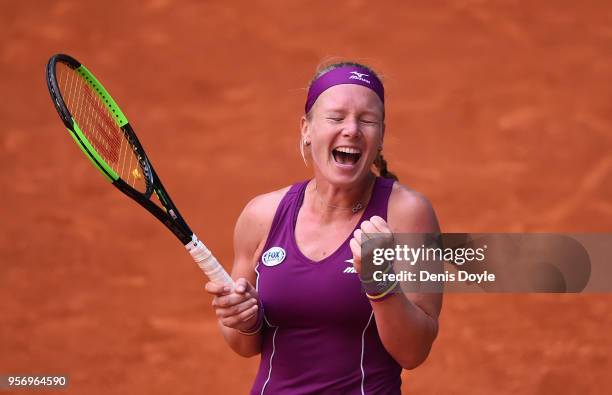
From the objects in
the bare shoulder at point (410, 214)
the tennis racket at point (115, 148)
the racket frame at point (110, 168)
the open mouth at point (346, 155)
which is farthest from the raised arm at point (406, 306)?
the racket frame at point (110, 168)

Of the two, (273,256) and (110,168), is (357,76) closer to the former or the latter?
(273,256)

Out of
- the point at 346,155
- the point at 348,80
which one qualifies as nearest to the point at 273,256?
the point at 346,155

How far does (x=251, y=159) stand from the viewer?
17.2 ft

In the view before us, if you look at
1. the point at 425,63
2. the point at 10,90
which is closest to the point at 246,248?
the point at 425,63

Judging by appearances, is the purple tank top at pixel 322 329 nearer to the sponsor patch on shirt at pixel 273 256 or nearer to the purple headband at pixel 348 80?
the sponsor patch on shirt at pixel 273 256

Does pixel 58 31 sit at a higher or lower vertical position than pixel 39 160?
higher

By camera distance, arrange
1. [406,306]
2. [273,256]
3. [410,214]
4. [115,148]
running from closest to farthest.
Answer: [406,306] < [410,214] < [273,256] < [115,148]

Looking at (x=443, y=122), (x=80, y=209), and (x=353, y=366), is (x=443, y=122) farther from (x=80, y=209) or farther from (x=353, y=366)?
(x=353, y=366)

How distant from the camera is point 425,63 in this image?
202 inches

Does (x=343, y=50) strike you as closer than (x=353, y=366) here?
No

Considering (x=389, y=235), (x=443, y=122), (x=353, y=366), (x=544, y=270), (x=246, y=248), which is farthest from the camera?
(x=443, y=122)

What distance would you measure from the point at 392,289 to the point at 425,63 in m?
2.99

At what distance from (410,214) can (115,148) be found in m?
0.99

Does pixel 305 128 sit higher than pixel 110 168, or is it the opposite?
pixel 305 128
